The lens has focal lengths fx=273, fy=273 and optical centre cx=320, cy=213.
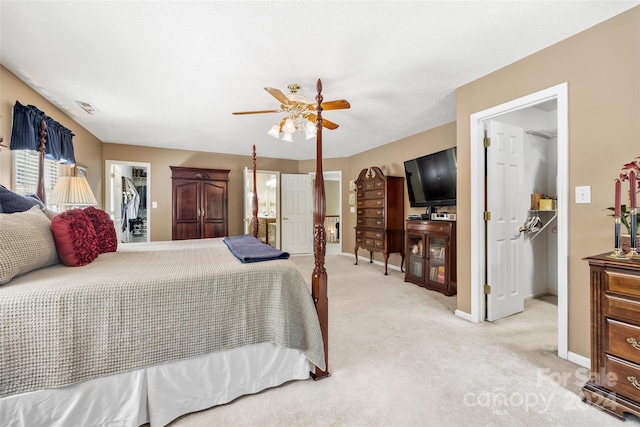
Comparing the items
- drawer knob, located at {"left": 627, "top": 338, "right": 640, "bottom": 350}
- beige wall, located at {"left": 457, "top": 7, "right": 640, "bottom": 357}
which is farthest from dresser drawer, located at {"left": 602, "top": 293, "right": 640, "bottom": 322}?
beige wall, located at {"left": 457, "top": 7, "right": 640, "bottom": 357}

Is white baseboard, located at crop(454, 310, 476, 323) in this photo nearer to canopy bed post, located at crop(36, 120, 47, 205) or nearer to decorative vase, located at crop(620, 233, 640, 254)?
decorative vase, located at crop(620, 233, 640, 254)

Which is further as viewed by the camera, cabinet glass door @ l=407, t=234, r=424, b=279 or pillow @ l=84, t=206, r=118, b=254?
cabinet glass door @ l=407, t=234, r=424, b=279

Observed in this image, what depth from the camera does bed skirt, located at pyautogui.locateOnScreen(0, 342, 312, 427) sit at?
1.25 m

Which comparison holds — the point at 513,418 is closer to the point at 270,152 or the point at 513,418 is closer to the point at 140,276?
the point at 140,276

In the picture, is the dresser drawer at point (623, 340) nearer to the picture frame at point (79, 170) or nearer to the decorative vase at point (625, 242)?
the decorative vase at point (625, 242)

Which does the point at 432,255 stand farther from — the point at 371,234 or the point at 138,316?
the point at 138,316

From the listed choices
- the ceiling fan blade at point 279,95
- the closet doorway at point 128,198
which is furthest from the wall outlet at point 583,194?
the closet doorway at point 128,198

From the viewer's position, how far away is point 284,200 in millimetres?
6402

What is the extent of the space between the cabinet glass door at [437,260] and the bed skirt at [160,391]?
2.49m

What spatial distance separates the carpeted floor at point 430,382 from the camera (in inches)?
57.7

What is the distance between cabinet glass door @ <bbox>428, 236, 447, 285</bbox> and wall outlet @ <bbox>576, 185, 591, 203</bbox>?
1.72 m

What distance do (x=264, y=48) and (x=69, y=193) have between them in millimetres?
2518

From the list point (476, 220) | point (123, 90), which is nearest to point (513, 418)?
point (476, 220)

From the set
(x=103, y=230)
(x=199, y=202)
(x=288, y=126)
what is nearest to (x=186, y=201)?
(x=199, y=202)
